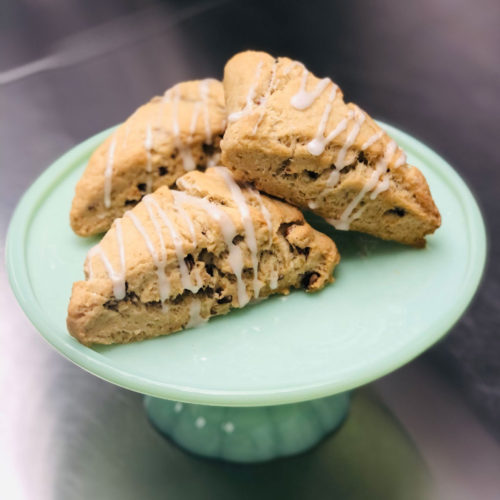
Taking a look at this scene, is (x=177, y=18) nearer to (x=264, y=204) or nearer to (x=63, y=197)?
(x=63, y=197)

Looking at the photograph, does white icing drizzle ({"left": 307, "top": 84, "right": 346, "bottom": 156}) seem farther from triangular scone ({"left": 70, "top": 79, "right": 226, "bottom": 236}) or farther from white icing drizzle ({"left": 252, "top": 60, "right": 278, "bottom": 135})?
triangular scone ({"left": 70, "top": 79, "right": 226, "bottom": 236})


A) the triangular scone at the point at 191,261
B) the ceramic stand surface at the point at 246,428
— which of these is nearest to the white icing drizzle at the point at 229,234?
the triangular scone at the point at 191,261

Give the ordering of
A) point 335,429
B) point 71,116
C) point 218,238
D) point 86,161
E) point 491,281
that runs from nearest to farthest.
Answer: point 218,238, point 86,161, point 335,429, point 491,281, point 71,116

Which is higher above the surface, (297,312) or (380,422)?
(297,312)

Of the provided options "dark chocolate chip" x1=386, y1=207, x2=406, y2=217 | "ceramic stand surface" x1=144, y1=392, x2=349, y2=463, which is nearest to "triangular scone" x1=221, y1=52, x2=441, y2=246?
"dark chocolate chip" x1=386, y1=207, x2=406, y2=217

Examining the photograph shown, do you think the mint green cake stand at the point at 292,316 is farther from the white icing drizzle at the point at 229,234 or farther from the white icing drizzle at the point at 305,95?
the white icing drizzle at the point at 305,95

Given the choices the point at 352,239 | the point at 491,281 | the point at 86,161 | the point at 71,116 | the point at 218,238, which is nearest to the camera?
the point at 218,238

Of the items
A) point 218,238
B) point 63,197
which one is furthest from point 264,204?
point 63,197
